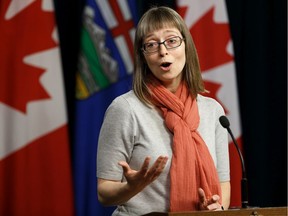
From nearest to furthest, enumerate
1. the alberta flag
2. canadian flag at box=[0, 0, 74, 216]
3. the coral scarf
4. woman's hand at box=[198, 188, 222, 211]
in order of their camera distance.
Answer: woman's hand at box=[198, 188, 222, 211] < the coral scarf < canadian flag at box=[0, 0, 74, 216] < the alberta flag

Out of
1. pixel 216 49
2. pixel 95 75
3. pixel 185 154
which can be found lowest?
pixel 185 154

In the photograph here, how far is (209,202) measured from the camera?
1.95m

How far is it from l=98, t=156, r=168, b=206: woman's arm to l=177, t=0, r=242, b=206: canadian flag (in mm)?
1623

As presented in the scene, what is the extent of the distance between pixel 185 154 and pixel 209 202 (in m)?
0.21

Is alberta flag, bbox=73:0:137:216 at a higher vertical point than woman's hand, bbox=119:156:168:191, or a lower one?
higher

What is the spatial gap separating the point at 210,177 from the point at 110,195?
339 mm

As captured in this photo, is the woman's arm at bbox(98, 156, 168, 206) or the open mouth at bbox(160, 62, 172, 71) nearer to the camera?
the woman's arm at bbox(98, 156, 168, 206)

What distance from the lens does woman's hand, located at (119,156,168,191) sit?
5.61 feet

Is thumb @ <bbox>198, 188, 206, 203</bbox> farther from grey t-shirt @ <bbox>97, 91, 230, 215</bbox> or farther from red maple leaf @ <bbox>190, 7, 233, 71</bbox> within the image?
red maple leaf @ <bbox>190, 7, 233, 71</bbox>

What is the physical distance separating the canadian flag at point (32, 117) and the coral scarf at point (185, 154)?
1.19 meters

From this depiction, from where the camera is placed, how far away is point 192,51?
2.27 m

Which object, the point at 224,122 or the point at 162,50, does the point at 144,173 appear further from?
the point at 162,50

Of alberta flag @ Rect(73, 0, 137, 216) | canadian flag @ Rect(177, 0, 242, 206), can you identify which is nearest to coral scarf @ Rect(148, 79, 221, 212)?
alberta flag @ Rect(73, 0, 137, 216)

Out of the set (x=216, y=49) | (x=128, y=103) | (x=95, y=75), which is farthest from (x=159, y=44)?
(x=216, y=49)
